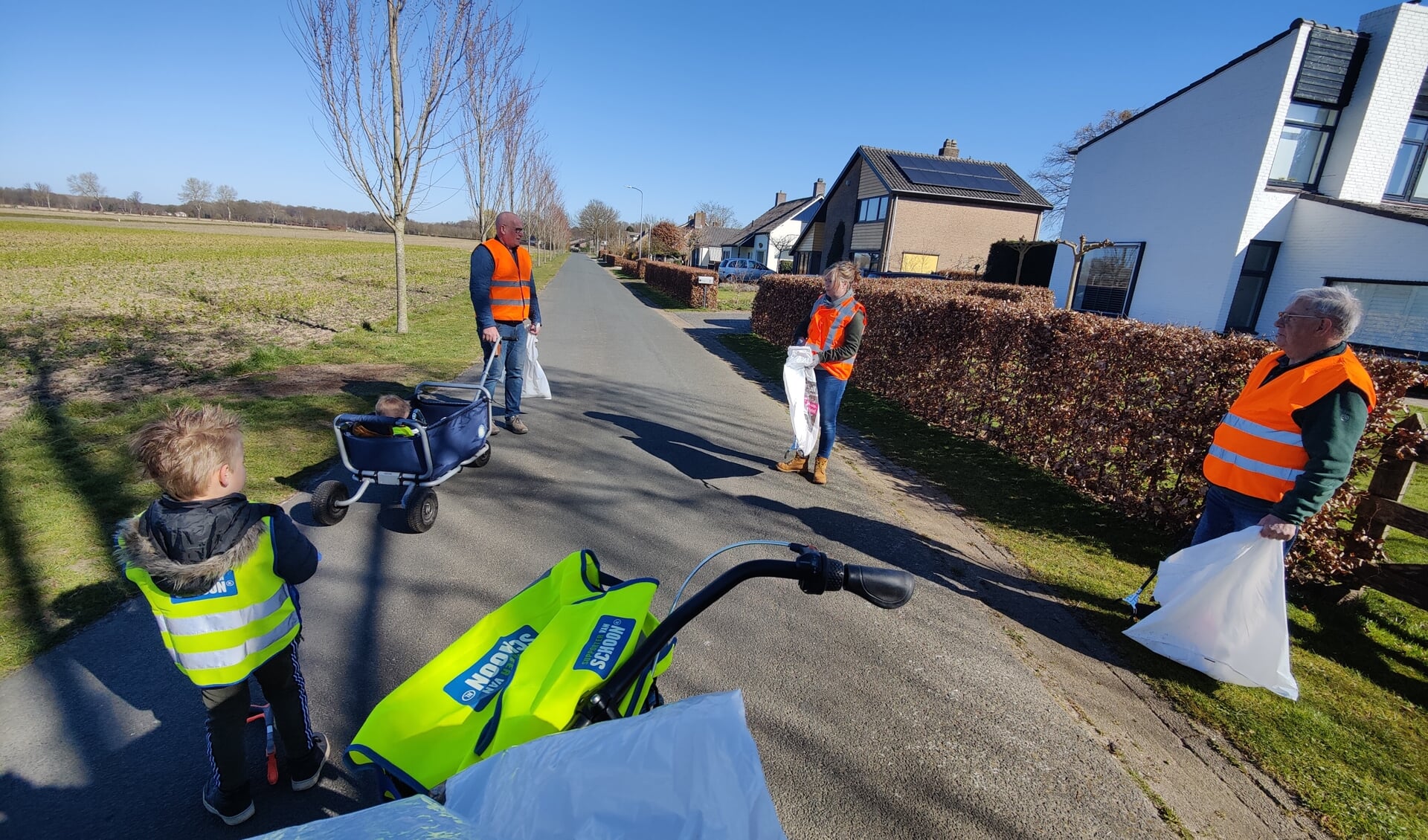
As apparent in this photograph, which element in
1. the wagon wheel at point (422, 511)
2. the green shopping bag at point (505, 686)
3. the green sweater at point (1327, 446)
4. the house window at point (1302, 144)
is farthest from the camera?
the house window at point (1302, 144)

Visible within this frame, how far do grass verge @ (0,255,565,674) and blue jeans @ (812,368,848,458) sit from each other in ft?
14.7

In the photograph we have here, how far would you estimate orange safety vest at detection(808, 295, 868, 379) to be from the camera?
5516 mm

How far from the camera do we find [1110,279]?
845 inches

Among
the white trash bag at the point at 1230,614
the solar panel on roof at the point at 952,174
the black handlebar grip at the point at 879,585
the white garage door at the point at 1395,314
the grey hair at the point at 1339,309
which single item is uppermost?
the solar panel on roof at the point at 952,174

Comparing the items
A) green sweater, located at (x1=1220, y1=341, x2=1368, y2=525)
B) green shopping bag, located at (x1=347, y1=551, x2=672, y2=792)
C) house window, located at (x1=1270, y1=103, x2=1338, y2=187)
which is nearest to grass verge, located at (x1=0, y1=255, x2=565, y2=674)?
green shopping bag, located at (x1=347, y1=551, x2=672, y2=792)

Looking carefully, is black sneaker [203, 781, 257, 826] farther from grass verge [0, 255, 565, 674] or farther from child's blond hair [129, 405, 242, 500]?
grass verge [0, 255, 565, 674]

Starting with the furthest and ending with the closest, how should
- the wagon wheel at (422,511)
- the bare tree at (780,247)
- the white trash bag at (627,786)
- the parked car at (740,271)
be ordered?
the bare tree at (780,247) < the parked car at (740,271) < the wagon wheel at (422,511) < the white trash bag at (627,786)

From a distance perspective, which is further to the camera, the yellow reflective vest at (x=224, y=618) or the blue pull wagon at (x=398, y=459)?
the blue pull wagon at (x=398, y=459)

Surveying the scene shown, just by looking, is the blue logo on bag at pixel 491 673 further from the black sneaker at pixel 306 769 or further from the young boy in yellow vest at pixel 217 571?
the black sneaker at pixel 306 769

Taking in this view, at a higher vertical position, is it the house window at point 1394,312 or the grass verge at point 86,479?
the house window at point 1394,312

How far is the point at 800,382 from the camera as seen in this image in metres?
5.70

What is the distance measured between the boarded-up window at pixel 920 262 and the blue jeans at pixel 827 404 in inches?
1113

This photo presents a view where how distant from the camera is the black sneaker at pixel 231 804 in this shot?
2.11 m

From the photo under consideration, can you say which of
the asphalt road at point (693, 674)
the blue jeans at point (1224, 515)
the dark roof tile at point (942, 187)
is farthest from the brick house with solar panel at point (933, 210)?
the blue jeans at point (1224, 515)
